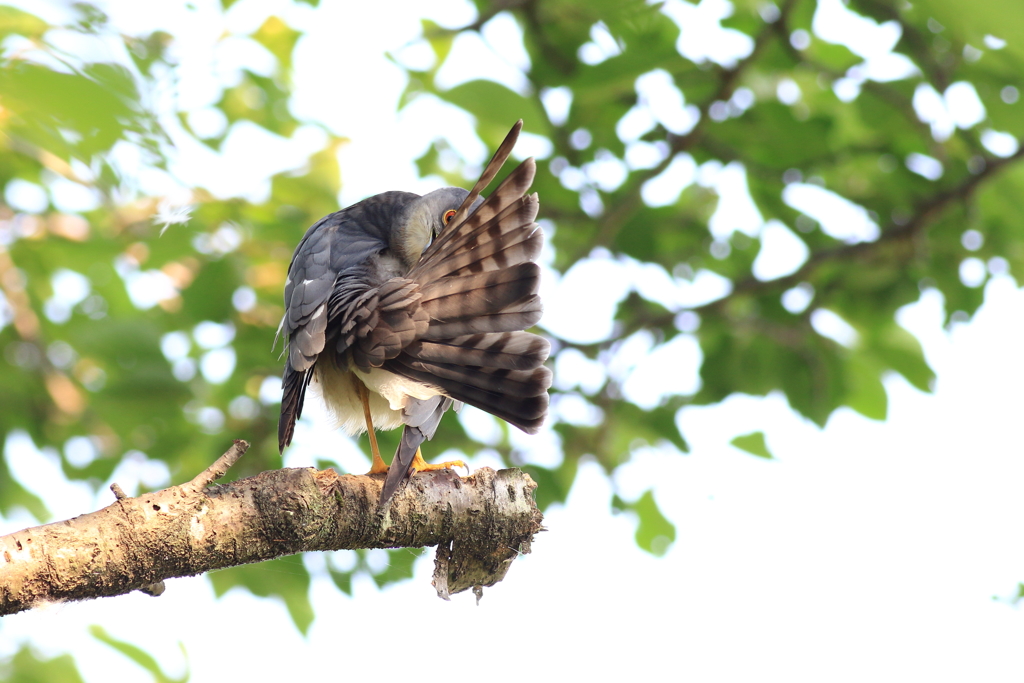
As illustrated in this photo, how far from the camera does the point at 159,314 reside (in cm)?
515

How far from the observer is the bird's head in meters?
3.07

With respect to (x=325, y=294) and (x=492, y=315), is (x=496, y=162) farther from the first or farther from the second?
(x=325, y=294)

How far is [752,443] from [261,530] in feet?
11.4

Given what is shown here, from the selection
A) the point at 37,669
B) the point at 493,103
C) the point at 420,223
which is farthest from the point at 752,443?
the point at 37,669

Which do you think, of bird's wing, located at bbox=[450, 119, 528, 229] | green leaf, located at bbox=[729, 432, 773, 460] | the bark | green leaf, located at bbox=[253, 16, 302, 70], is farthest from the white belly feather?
green leaf, located at bbox=[253, 16, 302, 70]

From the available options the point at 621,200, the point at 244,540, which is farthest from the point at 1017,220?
the point at 244,540

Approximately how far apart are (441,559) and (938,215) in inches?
146

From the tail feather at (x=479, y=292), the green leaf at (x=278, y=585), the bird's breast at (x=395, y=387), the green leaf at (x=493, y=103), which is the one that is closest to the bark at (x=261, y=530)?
the bird's breast at (x=395, y=387)

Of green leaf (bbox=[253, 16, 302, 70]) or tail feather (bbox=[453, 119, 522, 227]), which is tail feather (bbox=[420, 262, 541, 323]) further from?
green leaf (bbox=[253, 16, 302, 70])

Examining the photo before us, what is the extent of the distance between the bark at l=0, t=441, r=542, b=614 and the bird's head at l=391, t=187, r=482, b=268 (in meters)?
1.03

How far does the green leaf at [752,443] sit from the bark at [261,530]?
277 cm

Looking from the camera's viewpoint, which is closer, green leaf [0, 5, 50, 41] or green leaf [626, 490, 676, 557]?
green leaf [0, 5, 50, 41]

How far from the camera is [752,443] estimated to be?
481 centimetres

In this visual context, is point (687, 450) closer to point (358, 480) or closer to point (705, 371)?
point (705, 371)
